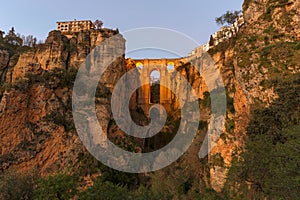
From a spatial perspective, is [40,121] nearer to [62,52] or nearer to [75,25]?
[62,52]

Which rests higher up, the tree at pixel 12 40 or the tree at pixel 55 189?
the tree at pixel 12 40

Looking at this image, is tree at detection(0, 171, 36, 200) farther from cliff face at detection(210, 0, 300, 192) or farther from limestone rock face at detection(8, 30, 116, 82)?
limestone rock face at detection(8, 30, 116, 82)

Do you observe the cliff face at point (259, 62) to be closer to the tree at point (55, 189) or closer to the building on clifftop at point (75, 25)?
the tree at point (55, 189)

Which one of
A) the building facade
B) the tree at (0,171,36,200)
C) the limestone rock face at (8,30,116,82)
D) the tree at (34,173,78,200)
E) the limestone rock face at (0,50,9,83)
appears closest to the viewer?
the tree at (34,173,78,200)

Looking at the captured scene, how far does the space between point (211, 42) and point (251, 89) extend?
30.3 metres

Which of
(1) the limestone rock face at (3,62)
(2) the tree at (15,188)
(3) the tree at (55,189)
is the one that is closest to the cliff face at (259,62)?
(3) the tree at (55,189)

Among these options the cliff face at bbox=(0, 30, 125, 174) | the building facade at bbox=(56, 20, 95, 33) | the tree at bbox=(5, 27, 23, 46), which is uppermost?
the building facade at bbox=(56, 20, 95, 33)

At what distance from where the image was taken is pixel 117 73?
1809 inches

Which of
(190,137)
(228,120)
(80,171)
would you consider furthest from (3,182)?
(190,137)

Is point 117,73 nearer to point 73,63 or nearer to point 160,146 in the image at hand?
point 73,63

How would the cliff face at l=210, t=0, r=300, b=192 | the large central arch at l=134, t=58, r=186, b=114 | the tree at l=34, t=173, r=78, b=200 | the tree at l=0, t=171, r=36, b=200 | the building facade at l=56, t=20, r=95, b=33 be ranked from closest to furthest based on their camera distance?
1. the tree at l=34, t=173, r=78, b=200
2. the tree at l=0, t=171, r=36, b=200
3. the cliff face at l=210, t=0, r=300, b=192
4. the large central arch at l=134, t=58, r=186, b=114
5. the building facade at l=56, t=20, r=95, b=33

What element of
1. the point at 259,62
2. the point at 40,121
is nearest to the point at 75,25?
the point at 40,121

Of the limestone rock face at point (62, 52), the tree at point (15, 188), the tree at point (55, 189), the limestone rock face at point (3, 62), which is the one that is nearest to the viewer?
the tree at point (55, 189)

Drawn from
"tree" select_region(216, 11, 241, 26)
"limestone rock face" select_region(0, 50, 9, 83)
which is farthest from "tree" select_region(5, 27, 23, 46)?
"tree" select_region(216, 11, 241, 26)
